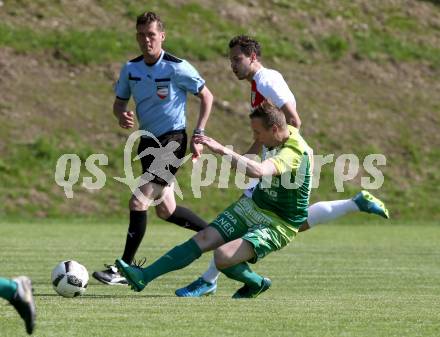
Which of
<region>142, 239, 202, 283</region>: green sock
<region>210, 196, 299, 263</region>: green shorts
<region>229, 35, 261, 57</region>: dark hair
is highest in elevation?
<region>229, 35, 261, 57</region>: dark hair

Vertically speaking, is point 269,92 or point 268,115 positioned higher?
point 268,115

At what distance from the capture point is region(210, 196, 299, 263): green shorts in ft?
25.8

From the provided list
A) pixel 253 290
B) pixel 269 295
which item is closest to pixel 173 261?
pixel 253 290

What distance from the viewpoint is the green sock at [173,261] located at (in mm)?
7914

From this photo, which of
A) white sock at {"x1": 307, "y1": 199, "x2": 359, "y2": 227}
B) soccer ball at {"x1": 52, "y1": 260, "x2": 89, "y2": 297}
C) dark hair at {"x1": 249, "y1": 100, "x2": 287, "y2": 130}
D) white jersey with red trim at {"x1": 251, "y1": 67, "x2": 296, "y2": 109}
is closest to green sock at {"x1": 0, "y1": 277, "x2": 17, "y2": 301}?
soccer ball at {"x1": 52, "y1": 260, "x2": 89, "y2": 297}

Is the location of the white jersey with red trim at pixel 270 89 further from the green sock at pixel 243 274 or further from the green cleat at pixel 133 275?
the green cleat at pixel 133 275

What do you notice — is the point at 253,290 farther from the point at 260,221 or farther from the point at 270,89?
the point at 270,89

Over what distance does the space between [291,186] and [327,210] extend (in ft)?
5.93

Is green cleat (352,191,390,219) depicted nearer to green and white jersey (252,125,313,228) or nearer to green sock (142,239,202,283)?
green and white jersey (252,125,313,228)

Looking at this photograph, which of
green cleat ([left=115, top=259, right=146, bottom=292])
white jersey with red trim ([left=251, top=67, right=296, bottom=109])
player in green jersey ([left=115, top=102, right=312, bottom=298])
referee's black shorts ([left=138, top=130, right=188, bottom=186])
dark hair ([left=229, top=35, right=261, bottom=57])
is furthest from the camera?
referee's black shorts ([left=138, top=130, right=188, bottom=186])

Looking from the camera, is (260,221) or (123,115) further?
(123,115)

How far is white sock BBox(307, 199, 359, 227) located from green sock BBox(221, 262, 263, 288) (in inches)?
66.5

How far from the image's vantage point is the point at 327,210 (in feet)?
31.8

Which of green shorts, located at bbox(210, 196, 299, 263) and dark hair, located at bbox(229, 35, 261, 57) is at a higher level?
dark hair, located at bbox(229, 35, 261, 57)
